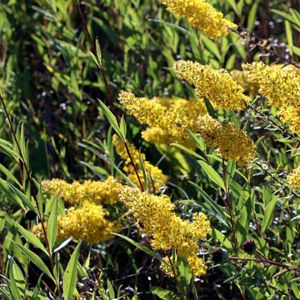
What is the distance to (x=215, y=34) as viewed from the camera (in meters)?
2.27

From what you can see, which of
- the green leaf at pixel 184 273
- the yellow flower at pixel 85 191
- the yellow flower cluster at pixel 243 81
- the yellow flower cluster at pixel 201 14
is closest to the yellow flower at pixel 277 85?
the yellow flower cluster at pixel 201 14

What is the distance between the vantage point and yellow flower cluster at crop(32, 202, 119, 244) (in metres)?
2.21

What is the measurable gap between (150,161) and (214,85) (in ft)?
4.54

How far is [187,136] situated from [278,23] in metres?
1.90

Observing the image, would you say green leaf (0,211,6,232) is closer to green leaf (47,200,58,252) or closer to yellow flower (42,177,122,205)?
yellow flower (42,177,122,205)

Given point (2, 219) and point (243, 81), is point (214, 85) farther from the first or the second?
point (243, 81)

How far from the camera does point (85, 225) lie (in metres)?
2.24

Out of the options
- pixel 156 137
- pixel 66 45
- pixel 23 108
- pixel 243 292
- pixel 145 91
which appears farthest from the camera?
pixel 23 108

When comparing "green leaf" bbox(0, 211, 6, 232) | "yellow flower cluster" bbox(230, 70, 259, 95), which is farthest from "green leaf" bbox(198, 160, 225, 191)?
"yellow flower cluster" bbox(230, 70, 259, 95)

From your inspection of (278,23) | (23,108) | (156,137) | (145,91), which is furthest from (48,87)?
(156,137)

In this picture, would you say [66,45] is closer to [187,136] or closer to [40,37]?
[40,37]

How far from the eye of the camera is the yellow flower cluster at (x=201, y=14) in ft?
7.15

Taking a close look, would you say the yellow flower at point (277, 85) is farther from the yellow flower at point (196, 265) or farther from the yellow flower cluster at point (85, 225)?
the yellow flower cluster at point (85, 225)

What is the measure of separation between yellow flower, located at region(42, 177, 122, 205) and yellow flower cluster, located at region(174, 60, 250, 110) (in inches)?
25.3
